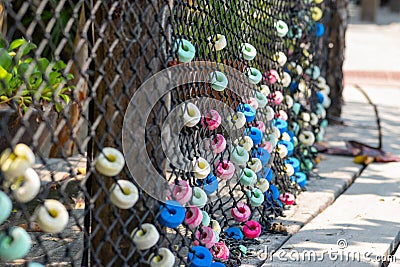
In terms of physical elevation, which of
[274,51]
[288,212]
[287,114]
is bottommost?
[288,212]

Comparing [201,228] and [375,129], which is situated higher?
[201,228]

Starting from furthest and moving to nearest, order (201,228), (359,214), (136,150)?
(359,214)
(201,228)
(136,150)

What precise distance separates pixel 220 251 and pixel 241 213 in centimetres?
46

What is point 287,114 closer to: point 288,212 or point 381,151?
point 288,212

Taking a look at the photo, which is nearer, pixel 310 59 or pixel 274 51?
pixel 274 51

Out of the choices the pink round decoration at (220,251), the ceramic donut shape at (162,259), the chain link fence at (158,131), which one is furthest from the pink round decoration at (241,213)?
the ceramic donut shape at (162,259)

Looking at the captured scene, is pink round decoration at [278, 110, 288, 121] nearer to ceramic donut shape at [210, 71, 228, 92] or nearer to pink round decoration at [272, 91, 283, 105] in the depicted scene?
pink round decoration at [272, 91, 283, 105]

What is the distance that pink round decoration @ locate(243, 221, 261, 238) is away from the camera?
4.19 m

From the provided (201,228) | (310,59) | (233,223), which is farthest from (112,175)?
(310,59)

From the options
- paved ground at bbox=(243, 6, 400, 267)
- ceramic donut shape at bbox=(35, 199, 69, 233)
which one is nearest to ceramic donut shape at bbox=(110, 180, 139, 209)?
ceramic donut shape at bbox=(35, 199, 69, 233)

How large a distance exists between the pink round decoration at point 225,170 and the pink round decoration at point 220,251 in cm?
34

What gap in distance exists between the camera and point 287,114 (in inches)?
206

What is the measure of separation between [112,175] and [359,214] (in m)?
2.42

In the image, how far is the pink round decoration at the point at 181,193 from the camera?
10.5 ft
